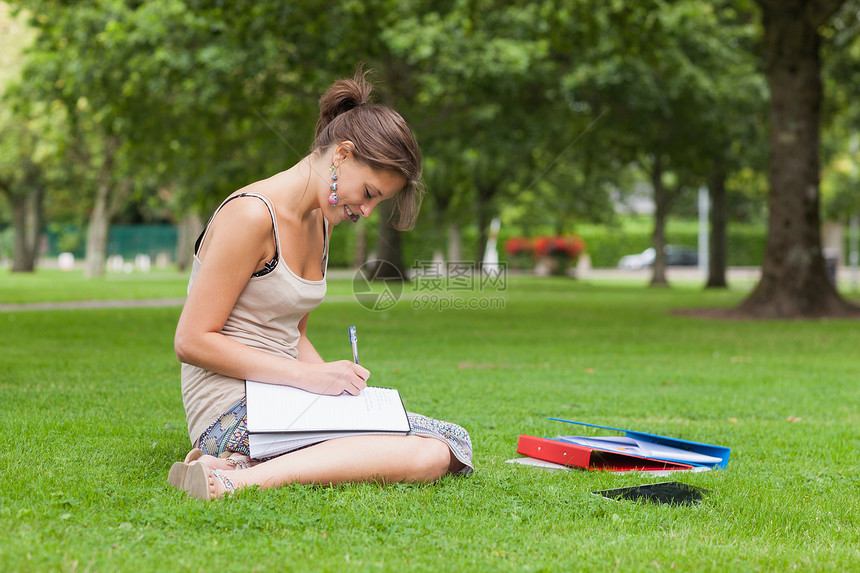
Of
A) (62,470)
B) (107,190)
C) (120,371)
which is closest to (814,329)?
(120,371)

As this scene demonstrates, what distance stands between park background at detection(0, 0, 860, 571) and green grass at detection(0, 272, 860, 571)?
19 millimetres

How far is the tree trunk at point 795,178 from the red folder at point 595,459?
10.5m

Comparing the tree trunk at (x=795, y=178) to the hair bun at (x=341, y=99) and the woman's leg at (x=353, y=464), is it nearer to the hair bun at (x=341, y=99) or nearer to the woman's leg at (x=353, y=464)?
the woman's leg at (x=353, y=464)

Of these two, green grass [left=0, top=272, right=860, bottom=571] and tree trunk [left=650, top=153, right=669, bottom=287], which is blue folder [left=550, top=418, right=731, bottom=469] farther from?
tree trunk [left=650, top=153, right=669, bottom=287]

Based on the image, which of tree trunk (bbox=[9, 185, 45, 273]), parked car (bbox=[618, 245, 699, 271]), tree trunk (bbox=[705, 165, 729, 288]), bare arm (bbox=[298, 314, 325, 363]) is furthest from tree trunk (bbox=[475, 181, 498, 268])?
bare arm (bbox=[298, 314, 325, 363])

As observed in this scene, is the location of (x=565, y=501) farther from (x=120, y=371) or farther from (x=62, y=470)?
(x=120, y=371)

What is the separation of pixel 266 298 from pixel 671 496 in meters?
1.73

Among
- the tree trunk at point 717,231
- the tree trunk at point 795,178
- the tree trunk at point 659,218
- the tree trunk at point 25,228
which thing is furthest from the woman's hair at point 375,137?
the tree trunk at point 25,228

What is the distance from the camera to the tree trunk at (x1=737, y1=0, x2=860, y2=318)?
13.8 meters

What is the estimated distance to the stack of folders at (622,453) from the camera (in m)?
4.07

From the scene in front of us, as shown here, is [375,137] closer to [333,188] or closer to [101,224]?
[333,188]

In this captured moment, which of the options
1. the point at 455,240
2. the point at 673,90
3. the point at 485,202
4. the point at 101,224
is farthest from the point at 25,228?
the point at 673,90

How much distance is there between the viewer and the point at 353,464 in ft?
11.1

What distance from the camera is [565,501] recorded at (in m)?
3.39
